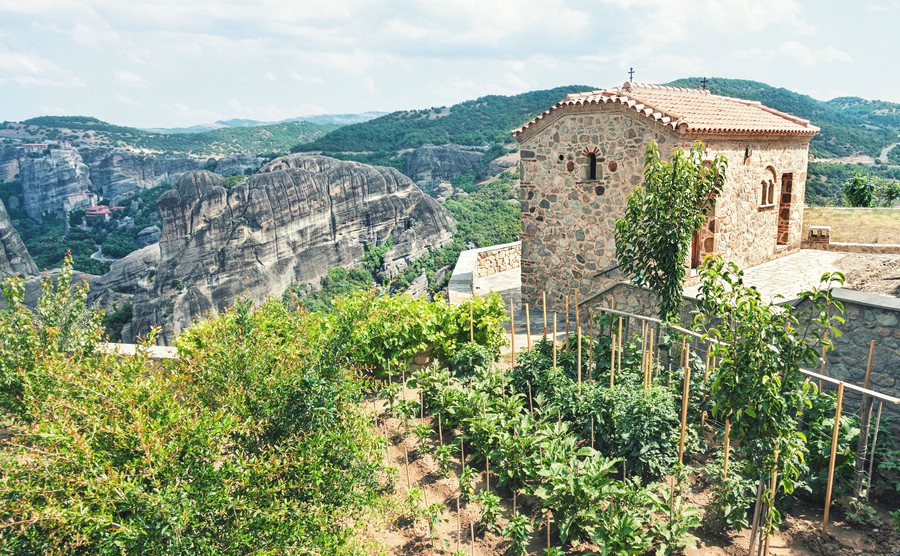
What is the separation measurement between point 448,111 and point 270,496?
102 metres

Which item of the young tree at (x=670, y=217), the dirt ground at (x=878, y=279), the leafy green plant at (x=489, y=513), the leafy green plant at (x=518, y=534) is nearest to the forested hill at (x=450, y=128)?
the dirt ground at (x=878, y=279)

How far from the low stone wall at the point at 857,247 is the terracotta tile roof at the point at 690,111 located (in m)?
3.13

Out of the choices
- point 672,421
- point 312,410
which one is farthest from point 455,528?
point 672,421

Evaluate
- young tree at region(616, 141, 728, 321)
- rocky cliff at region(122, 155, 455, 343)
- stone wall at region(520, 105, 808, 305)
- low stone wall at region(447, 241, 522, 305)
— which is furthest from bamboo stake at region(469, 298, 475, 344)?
rocky cliff at region(122, 155, 455, 343)

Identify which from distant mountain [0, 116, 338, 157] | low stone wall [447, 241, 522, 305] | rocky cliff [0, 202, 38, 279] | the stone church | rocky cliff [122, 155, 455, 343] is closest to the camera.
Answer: the stone church

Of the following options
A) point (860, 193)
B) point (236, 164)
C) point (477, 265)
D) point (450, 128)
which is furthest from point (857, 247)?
point (236, 164)

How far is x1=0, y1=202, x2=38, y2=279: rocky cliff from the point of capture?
60875 millimetres

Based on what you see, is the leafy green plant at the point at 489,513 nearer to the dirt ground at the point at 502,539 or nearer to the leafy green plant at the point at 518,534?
the dirt ground at the point at 502,539

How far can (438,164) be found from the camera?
257ft

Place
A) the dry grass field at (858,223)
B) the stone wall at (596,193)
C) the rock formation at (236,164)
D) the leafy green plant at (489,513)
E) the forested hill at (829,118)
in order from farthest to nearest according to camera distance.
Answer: the rock formation at (236,164) → the forested hill at (829,118) → the dry grass field at (858,223) → the stone wall at (596,193) → the leafy green plant at (489,513)

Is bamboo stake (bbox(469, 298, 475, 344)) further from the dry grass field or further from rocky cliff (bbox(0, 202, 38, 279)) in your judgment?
rocky cliff (bbox(0, 202, 38, 279))

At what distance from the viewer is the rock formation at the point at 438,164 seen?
7631cm

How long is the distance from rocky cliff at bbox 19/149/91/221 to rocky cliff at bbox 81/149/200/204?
13.8 feet

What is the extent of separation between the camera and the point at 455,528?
17.0 ft
